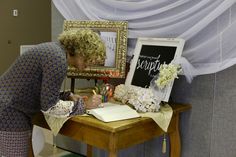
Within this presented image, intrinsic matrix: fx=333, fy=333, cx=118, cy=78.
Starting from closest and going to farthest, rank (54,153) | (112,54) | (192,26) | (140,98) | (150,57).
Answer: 1. (140,98)
2. (192,26)
3. (150,57)
4. (112,54)
5. (54,153)

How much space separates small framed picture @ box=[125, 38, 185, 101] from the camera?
198 centimetres

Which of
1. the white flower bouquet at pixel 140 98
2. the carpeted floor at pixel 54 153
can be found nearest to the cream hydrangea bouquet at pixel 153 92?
the white flower bouquet at pixel 140 98

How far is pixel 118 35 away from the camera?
7.32 feet

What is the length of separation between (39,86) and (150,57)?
72 centimetres

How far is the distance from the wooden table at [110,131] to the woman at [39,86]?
0.28ft

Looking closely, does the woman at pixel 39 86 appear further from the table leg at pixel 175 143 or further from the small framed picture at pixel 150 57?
the table leg at pixel 175 143

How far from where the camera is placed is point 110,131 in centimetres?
158

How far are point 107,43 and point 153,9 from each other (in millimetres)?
389

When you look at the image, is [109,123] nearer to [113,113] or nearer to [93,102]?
[113,113]

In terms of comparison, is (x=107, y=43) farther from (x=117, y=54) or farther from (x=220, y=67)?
(x=220, y=67)

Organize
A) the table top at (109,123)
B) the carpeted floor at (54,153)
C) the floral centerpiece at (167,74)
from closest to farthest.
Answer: the table top at (109,123) < the floral centerpiece at (167,74) < the carpeted floor at (54,153)

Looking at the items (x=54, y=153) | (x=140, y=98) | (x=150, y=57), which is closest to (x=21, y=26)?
(x=54, y=153)

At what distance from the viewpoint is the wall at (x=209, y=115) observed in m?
1.94

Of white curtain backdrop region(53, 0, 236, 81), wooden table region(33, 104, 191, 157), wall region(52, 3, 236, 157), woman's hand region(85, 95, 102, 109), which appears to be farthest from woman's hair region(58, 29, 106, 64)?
wall region(52, 3, 236, 157)
